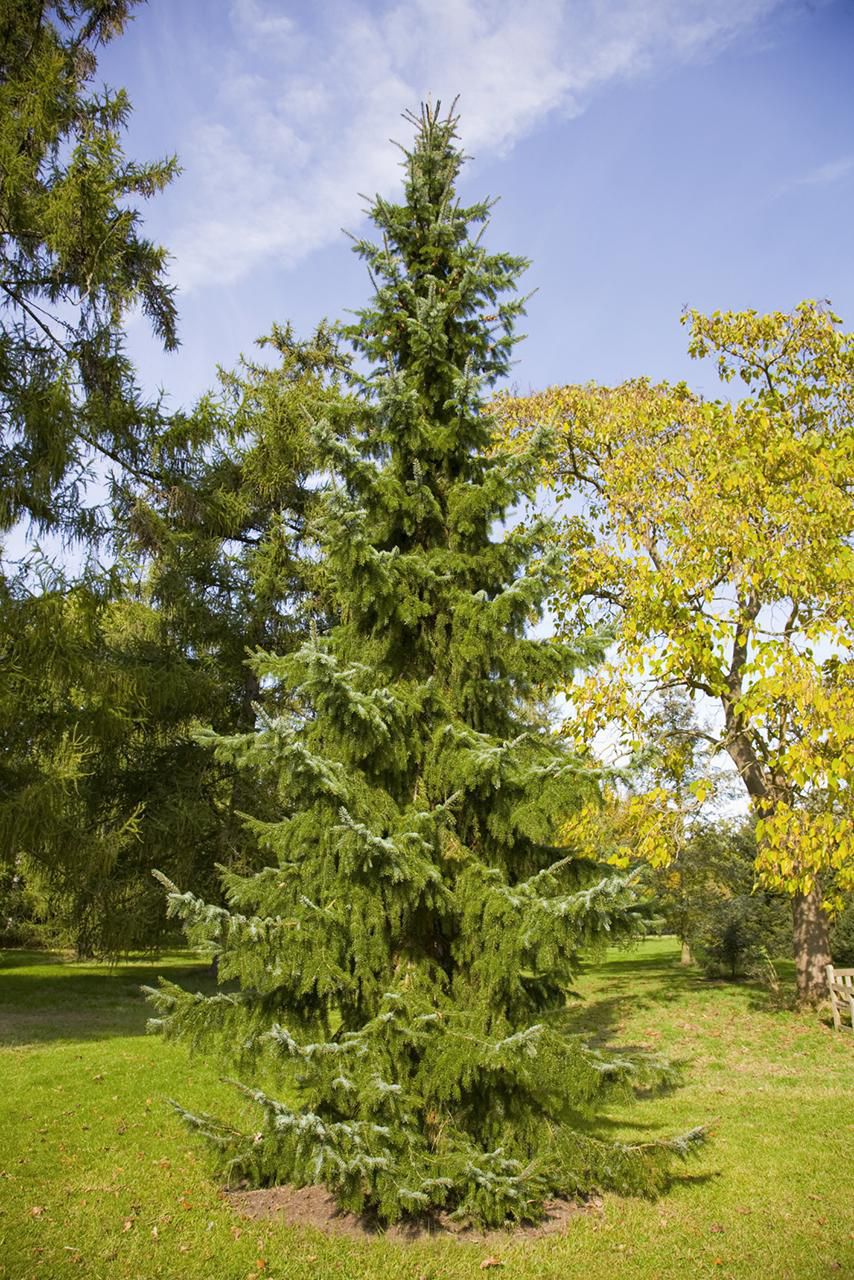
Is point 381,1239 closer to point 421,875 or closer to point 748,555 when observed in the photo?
point 421,875

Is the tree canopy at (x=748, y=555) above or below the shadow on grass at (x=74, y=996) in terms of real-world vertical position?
above

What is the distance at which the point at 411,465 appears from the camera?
686 cm

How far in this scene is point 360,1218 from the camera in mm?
5426

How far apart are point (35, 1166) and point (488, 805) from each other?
4.81 metres

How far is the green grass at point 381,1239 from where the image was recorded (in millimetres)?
4875

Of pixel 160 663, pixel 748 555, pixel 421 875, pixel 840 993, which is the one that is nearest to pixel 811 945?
pixel 840 993

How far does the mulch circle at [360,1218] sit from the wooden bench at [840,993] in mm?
8805

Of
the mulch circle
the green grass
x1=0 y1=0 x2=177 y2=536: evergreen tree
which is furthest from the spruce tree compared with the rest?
x1=0 y1=0 x2=177 y2=536: evergreen tree

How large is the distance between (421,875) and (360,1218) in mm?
2488

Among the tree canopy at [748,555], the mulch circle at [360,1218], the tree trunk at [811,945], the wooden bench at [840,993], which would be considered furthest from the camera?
the tree trunk at [811,945]

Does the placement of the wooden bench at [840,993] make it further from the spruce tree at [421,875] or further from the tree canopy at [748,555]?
the spruce tree at [421,875]

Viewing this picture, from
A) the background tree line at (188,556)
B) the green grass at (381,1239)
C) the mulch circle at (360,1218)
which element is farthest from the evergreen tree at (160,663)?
the mulch circle at (360,1218)

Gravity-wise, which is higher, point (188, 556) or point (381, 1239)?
point (188, 556)

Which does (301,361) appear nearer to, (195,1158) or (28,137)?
(28,137)
